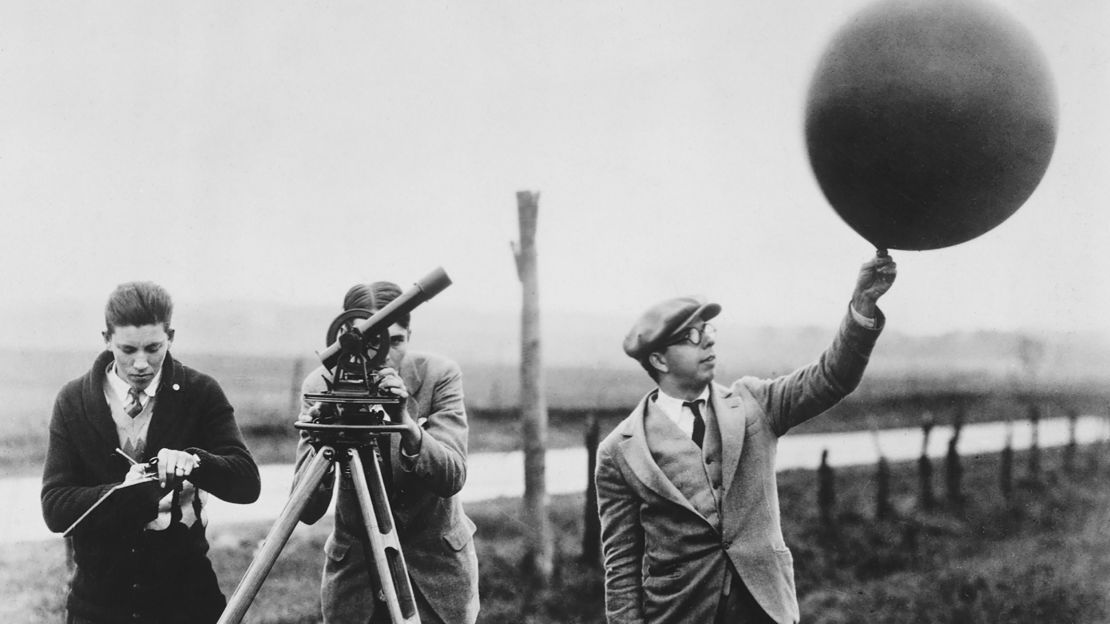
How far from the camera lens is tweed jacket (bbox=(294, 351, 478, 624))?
3.16m

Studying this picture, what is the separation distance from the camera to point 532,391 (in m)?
6.04

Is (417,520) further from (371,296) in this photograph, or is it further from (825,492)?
(825,492)

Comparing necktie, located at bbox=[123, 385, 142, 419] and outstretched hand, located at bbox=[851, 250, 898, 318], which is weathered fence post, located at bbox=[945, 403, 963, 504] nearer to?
outstretched hand, located at bbox=[851, 250, 898, 318]

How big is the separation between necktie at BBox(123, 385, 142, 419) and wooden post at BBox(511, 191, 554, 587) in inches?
117

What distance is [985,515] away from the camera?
9047 mm

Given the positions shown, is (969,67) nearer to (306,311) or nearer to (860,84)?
(860,84)

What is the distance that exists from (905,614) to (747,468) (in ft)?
13.9

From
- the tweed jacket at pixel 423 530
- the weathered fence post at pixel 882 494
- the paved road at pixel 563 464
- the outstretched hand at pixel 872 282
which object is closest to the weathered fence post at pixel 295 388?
the paved road at pixel 563 464

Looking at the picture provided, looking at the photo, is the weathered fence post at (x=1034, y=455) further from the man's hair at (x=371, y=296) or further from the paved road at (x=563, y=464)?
the man's hair at (x=371, y=296)

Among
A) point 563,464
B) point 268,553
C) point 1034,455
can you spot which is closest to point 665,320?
point 268,553

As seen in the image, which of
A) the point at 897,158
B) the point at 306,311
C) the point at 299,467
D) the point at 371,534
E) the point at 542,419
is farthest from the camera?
the point at 306,311

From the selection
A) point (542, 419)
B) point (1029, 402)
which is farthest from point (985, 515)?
point (542, 419)

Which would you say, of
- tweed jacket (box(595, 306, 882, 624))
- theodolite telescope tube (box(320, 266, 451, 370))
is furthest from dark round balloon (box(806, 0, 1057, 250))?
theodolite telescope tube (box(320, 266, 451, 370))

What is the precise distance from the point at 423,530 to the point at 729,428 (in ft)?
3.66
